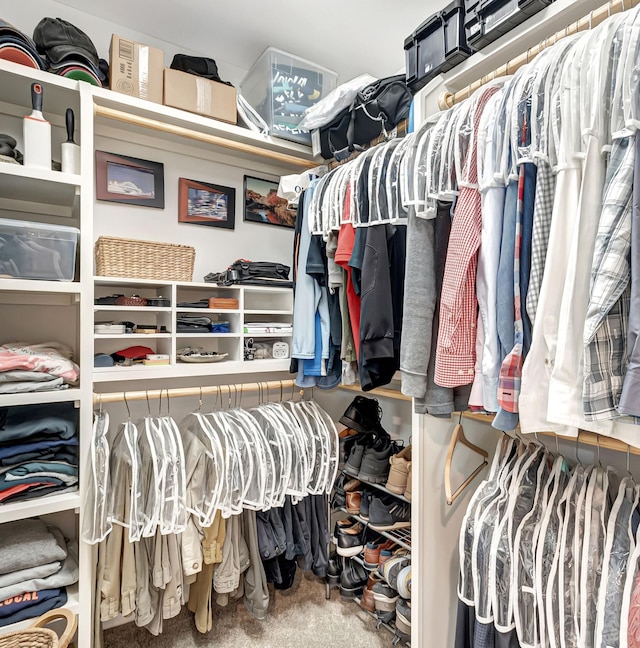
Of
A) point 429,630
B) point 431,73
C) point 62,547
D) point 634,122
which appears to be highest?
point 431,73

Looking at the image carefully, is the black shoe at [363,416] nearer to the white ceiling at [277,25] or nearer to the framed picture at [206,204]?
the framed picture at [206,204]

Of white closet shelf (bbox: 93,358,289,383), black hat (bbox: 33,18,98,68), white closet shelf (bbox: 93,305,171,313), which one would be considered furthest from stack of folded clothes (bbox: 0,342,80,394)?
black hat (bbox: 33,18,98,68)

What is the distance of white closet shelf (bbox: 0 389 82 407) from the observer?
132 centimetres

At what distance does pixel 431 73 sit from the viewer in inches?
54.4

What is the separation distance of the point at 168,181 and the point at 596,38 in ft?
5.87

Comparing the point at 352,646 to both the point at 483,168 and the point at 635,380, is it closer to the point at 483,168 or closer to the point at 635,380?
the point at 635,380

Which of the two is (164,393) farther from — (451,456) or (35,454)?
(451,456)

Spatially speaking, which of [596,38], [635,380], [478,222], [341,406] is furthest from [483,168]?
[341,406]

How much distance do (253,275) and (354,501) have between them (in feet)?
3.86

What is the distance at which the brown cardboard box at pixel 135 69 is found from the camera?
65.8 inches

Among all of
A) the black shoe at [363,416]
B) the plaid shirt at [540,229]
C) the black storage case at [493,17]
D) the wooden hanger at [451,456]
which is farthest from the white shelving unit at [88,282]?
the plaid shirt at [540,229]

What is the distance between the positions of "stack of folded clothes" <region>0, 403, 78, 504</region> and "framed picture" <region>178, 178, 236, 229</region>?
1.10 m

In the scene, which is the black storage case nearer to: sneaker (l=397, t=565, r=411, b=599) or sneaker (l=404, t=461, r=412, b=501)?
sneaker (l=404, t=461, r=412, b=501)

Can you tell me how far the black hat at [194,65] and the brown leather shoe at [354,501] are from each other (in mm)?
2039
